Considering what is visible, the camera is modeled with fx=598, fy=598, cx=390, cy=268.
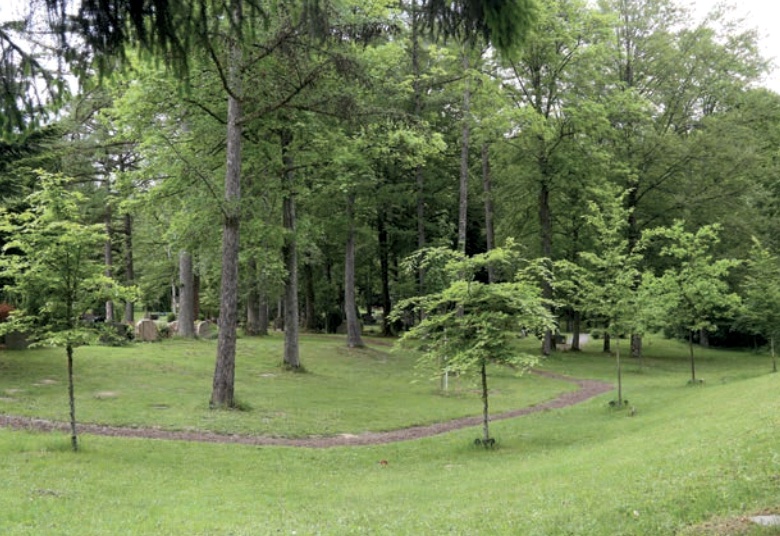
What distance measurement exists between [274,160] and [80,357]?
9583 millimetres

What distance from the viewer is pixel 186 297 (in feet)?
88.8

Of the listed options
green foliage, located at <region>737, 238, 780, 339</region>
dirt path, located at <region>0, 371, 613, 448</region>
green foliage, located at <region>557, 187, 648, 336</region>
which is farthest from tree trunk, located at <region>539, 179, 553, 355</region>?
dirt path, located at <region>0, 371, 613, 448</region>

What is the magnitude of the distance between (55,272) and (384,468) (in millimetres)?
6836

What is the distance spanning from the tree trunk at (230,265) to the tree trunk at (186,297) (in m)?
11.8

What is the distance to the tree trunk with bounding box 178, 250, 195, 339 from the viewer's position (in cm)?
2702

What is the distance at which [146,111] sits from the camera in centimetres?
1752

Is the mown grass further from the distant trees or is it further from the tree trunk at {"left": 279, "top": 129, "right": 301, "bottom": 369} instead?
the distant trees

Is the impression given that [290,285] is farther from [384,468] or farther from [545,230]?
[545,230]

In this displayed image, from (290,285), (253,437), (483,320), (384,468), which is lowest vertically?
(384,468)

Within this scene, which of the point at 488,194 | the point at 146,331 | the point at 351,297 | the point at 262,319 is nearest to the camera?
the point at 146,331

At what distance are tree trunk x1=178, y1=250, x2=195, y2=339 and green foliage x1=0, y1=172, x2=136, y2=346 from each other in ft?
52.4

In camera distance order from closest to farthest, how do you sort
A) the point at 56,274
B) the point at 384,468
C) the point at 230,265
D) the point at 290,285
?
1. the point at 56,274
2. the point at 384,468
3. the point at 230,265
4. the point at 290,285

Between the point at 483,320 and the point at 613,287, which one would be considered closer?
the point at 483,320

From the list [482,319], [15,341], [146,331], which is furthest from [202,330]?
[482,319]
